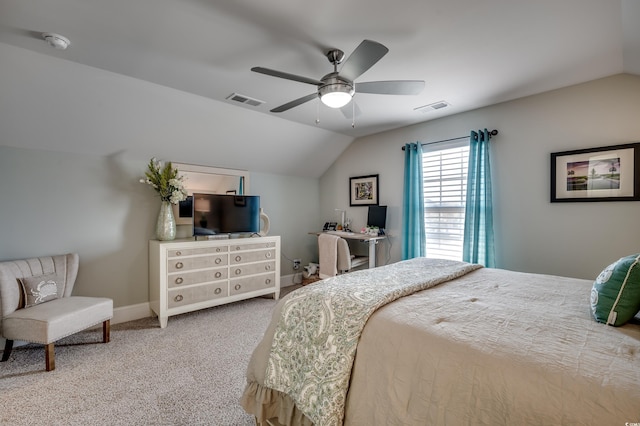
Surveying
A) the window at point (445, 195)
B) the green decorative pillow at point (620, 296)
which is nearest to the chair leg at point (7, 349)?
the green decorative pillow at point (620, 296)

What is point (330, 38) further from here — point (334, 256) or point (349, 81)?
point (334, 256)

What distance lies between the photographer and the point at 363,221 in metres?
4.64

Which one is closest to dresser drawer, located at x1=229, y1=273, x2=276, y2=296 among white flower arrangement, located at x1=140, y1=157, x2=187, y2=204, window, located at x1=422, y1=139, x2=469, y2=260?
white flower arrangement, located at x1=140, y1=157, x2=187, y2=204

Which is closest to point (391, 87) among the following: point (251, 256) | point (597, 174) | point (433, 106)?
point (433, 106)

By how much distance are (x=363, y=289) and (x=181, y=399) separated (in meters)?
1.48

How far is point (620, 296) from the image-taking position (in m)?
1.21

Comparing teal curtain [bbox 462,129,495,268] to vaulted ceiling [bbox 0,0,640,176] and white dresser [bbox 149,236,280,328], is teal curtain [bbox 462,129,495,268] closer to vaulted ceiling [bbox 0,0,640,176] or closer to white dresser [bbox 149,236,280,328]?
vaulted ceiling [bbox 0,0,640,176]

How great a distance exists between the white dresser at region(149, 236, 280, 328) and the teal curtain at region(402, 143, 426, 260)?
188 cm

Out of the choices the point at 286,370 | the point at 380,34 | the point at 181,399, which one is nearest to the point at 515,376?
the point at 286,370

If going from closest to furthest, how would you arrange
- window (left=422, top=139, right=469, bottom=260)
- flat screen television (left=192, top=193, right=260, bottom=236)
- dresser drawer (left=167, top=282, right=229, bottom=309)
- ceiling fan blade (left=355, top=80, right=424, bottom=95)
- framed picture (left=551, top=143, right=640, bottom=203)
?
ceiling fan blade (left=355, top=80, right=424, bottom=95) → framed picture (left=551, top=143, right=640, bottom=203) → dresser drawer (left=167, top=282, right=229, bottom=309) → flat screen television (left=192, top=193, right=260, bottom=236) → window (left=422, top=139, right=469, bottom=260)

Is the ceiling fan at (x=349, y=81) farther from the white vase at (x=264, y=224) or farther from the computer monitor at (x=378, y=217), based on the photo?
the computer monitor at (x=378, y=217)

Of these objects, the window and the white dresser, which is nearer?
the white dresser

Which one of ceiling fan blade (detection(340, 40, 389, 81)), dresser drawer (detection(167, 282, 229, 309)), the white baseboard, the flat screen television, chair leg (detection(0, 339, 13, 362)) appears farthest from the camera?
the white baseboard

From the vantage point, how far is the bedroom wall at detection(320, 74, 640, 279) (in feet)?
8.40
